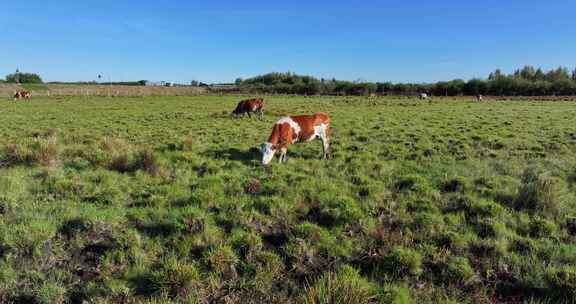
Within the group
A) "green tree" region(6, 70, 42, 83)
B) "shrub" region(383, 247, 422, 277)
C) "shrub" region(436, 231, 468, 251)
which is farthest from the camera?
"green tree" region(6, 70, 42, 83)

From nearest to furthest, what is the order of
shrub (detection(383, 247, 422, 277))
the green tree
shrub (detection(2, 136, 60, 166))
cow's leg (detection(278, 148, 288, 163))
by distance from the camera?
1. shrub (detection(383, 247, 422, 277))
2. shrub (detection(2, 136, 60, 166))
3. cow's leg (detection(278, 148, 288, 163))
4. the green tree

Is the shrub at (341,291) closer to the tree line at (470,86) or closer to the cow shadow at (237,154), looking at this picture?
the cow shadow at (237,154)

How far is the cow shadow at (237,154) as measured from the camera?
9172mm

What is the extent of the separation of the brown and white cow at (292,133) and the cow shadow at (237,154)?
0.65 m

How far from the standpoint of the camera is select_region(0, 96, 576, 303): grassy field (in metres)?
3.49

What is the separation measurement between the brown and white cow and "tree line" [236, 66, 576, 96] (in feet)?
225

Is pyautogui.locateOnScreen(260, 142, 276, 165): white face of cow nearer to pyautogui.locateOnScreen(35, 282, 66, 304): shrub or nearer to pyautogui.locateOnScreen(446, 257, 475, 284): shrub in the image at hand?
pyautogui.locateOnScreen(446, 257, 475, 284): shrub

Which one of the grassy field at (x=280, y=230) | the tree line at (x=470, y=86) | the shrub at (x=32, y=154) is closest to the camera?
the grassy field at (x=280, y=230)

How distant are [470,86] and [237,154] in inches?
3376

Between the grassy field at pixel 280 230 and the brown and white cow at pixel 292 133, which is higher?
the brown and white cow at pixel 292 133

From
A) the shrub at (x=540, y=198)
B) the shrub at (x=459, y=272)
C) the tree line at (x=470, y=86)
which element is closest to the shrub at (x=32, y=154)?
the shrub at (x=459, y=272)

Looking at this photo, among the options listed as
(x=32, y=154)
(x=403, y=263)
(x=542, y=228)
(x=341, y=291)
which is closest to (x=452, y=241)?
(x=403, y=263)

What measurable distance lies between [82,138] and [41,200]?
7.84m

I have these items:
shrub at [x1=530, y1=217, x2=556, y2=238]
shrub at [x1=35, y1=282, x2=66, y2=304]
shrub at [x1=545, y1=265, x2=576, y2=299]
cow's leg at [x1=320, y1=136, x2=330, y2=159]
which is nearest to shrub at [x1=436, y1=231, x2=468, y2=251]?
shrub at [x1=545, y1=265, x2=576, y2=299]
